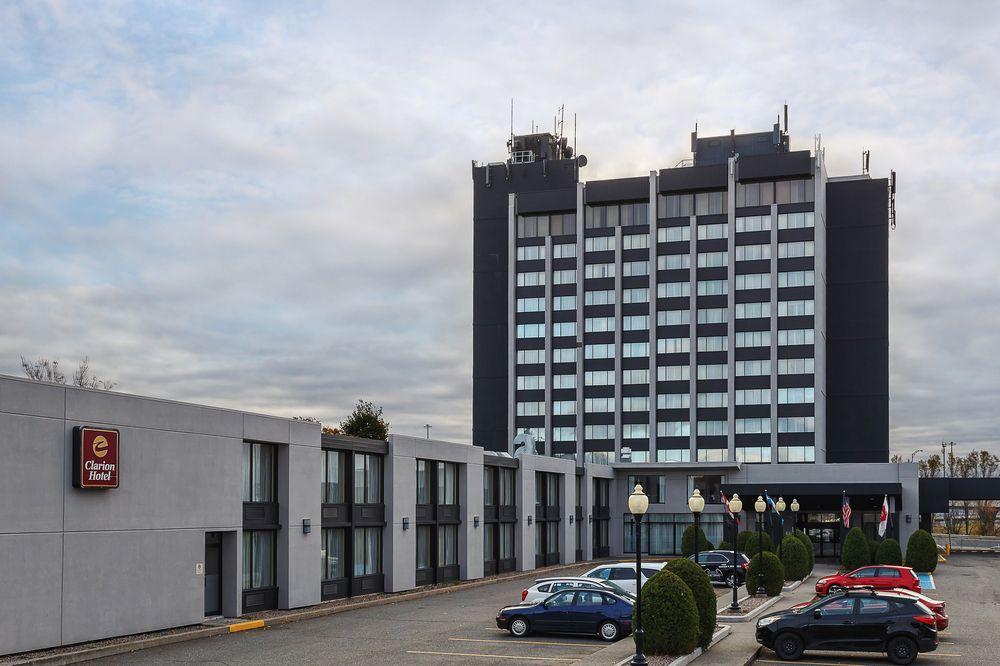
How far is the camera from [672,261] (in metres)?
120

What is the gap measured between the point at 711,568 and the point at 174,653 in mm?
31614

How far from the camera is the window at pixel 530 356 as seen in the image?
124m

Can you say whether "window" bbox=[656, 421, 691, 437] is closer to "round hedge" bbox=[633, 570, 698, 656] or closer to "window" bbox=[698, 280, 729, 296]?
"window" bbox=[698, 280, 729, 296]

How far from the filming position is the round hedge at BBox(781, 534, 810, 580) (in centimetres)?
5666

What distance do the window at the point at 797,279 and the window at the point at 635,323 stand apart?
15.0 meters

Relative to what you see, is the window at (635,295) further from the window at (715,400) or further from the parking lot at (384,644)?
the parking lot at (384,644)

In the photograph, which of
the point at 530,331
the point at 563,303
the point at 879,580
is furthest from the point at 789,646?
the point at 530,331

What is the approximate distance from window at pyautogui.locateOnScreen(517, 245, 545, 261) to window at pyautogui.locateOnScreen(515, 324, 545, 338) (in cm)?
772

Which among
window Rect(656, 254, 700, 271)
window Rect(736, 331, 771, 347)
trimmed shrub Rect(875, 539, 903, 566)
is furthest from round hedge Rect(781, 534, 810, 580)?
window Rect(656, 254, 700, 271)

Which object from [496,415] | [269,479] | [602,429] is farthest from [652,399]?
[269,479]

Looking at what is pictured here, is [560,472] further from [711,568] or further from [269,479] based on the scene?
[269,479]

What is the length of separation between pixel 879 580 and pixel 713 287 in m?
73.8

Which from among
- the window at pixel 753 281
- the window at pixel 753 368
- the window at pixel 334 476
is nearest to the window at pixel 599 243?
the window at pixel 753 281

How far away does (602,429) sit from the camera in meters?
121
